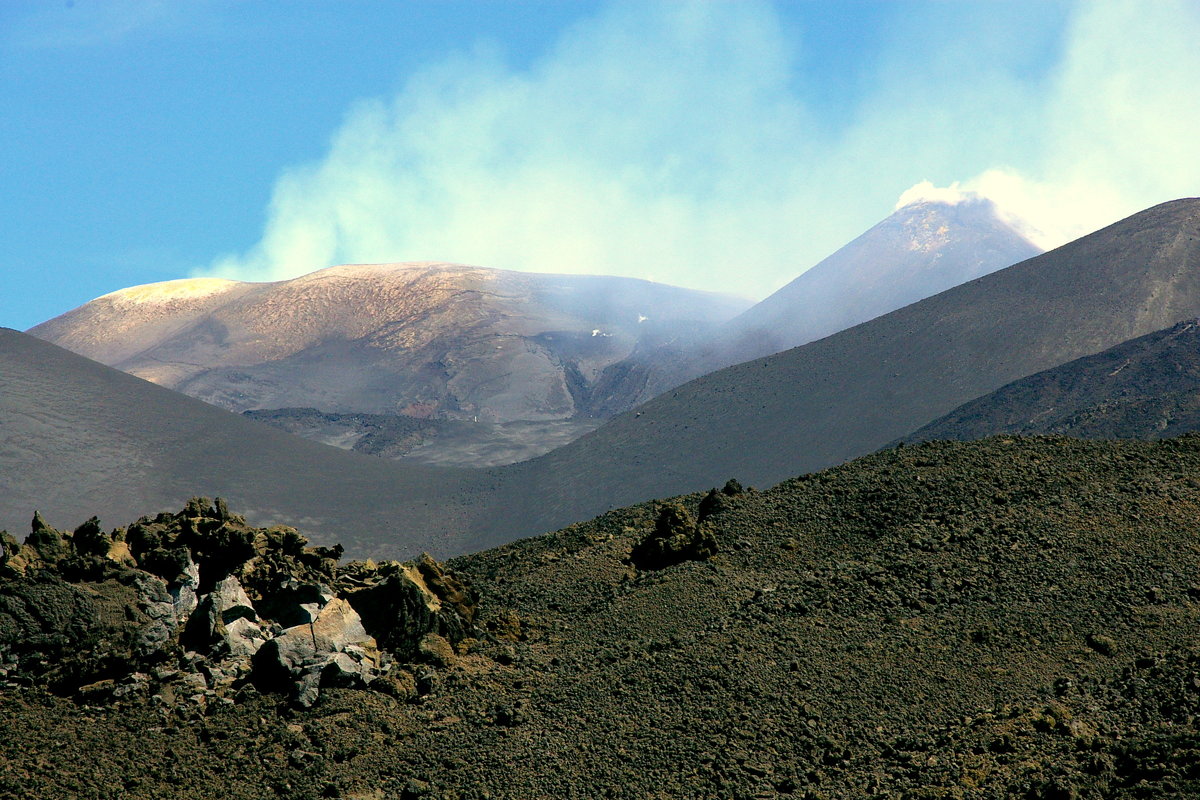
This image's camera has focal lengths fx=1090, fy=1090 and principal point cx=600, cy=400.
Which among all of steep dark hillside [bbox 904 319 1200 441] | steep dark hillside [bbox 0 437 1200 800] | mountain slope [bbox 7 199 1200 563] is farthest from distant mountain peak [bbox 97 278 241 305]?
steep dark hillside [bbox 0 437 1200 800]

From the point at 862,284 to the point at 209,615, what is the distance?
133 metres

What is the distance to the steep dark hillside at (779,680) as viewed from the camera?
13164 millimetres

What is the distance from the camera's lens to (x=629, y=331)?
15888 centimetres

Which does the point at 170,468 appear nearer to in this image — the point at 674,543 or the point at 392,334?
the point at 674,543

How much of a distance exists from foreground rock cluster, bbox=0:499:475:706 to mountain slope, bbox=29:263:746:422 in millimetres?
106766

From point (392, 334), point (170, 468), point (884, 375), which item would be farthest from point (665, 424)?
point (392, 334)

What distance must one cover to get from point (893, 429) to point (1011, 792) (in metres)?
49.4

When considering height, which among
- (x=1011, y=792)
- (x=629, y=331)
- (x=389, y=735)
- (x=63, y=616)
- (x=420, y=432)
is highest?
(x=629, y=331)

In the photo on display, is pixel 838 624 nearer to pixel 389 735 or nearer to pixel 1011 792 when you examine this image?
pixel 1011 792

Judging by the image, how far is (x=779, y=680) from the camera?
50.9 ft

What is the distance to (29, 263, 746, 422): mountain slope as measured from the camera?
438ft

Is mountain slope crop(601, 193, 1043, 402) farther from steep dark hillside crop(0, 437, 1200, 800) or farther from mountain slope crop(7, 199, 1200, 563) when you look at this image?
steep dark hillside crop(0, 437, 1200, 800)

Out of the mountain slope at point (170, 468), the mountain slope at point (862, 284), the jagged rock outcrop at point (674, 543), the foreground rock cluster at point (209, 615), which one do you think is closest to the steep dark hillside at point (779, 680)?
the jagged rock outcrop at point (674, 543)

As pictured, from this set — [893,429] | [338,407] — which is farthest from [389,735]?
[338,407]
